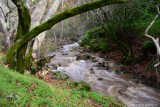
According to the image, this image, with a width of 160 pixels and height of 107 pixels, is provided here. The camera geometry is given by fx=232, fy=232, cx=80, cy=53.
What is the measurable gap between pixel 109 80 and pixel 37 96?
8638mm

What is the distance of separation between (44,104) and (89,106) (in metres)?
1.90

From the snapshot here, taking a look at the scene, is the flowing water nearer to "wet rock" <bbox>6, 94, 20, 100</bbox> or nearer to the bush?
the bush

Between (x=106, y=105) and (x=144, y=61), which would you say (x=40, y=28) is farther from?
(x=144, y=61)

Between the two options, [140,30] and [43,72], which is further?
[140,30]

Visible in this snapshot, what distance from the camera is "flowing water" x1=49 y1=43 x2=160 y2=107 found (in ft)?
40.2

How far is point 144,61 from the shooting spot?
→ 721 inches

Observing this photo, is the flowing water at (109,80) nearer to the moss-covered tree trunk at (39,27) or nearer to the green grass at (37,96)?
the green grass at (37,96)

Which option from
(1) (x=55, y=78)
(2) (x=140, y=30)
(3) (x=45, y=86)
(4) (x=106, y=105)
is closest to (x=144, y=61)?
(2) (x=140, y=30)

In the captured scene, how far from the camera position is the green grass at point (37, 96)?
24.1 ft

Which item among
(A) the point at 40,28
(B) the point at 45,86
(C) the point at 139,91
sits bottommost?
(C) the point at 139,91

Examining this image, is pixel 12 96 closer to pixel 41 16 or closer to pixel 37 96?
pixel 37 96

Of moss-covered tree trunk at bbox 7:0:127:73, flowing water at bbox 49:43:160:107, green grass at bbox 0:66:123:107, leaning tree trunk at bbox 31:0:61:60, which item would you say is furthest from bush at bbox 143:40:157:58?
moss-covered tree trunk at bbox 7:0:127:73

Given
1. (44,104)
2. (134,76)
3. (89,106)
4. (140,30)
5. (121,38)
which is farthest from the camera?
(121,38)

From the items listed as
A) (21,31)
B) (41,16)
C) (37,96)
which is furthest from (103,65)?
(37,96)
